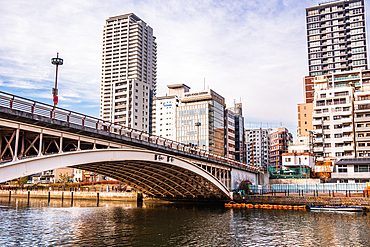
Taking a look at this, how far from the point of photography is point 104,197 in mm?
88000

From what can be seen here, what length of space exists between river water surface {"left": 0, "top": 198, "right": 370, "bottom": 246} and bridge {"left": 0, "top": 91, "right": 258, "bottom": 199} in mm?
7717

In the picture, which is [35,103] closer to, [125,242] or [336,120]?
[125,242]

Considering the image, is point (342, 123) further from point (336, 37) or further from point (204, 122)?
point (336, 37)

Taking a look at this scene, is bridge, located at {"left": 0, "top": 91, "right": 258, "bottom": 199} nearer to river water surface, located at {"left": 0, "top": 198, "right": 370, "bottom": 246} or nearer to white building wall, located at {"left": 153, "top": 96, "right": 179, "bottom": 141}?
river water surface, located at {"left": 0, "top": 198, "right": 370, "bottom": 246}

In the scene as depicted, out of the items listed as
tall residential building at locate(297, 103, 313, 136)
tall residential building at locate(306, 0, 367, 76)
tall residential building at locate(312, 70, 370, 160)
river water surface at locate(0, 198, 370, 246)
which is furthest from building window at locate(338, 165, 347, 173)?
tall residential building at locate(306, 0, 367, 76)

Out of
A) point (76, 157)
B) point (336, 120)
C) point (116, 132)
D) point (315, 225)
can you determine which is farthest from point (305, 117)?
point (76, 157)

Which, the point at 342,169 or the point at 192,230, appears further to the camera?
the point at 342,169

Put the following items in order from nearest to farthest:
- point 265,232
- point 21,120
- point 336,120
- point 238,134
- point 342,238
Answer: point 21,120 → point 342,238 → point 265,232 → point 336,120 → point 238,134

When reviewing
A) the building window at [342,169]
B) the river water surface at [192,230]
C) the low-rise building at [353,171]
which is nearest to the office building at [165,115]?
the building window at [342,169]

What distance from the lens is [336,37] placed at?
506 feet

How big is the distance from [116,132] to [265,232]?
20.6 metres

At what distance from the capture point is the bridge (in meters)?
27.4

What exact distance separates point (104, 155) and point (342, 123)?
292 ft

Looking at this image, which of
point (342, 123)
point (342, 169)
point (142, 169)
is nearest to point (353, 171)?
point (342, 169)
